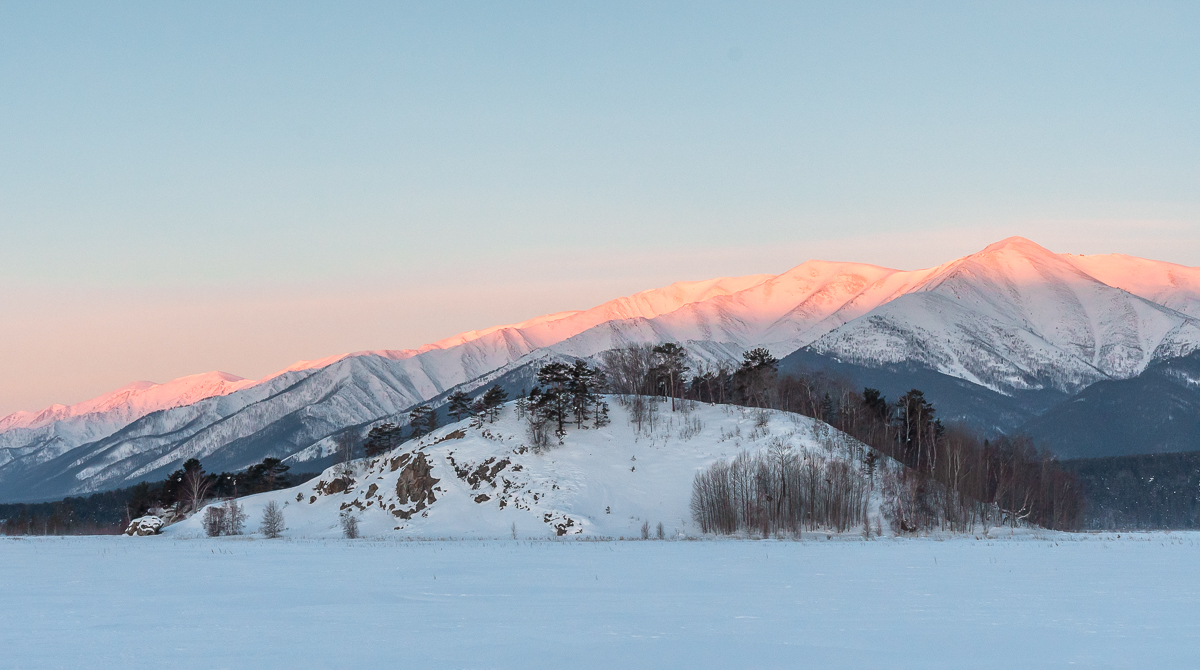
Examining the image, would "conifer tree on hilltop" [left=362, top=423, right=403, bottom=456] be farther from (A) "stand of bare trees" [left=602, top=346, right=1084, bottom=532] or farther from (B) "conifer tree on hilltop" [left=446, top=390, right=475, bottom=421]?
(A) "stand of bare trees" [left=602, top=346, right=1084, bottom=532]

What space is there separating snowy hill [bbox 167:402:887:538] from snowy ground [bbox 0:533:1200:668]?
4963cm

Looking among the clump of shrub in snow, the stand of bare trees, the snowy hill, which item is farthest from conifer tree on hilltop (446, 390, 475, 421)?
the clump of shrub in snow

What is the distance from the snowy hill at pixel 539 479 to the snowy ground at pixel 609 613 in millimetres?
49631

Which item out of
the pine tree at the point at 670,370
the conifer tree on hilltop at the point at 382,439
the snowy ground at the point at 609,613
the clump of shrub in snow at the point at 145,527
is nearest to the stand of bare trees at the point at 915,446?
the pine tree at the point at 670,370

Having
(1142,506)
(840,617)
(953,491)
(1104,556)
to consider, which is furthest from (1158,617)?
(1142,506)

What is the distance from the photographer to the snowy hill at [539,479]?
105562 mm

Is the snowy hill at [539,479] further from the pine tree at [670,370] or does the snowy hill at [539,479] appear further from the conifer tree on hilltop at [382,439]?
the conifer tree on hilltop at [382,439]

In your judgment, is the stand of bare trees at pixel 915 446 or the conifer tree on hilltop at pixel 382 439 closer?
the stand of bare trees at pixel 915 446

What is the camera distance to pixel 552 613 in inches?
1232

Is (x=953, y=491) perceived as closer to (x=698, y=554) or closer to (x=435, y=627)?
(x=698, y=554)

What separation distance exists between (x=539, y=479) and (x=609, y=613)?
274 feet

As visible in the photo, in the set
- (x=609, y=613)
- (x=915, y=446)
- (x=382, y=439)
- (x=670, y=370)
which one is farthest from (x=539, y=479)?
(x=609, y=613)

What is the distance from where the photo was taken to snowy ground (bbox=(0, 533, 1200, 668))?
23.4 meters

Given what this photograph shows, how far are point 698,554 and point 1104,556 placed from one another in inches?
901
